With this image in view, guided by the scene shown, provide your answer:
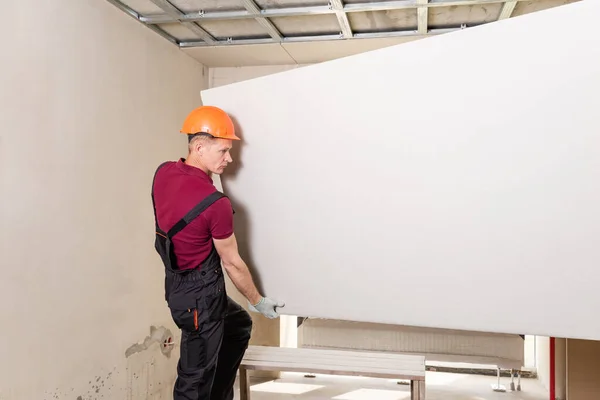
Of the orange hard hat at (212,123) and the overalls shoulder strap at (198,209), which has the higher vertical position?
the orange hard hat at (212,123)

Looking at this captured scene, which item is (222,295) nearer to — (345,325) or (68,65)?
(68,65)

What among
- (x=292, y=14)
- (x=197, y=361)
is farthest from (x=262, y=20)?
(x=197, y=361)

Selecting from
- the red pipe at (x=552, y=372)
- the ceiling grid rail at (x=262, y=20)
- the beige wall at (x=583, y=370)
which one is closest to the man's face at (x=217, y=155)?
the ceiling grid rail at (x=262, y=20)

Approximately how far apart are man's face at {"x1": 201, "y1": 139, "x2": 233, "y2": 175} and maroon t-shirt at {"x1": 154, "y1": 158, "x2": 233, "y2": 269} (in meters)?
0.06

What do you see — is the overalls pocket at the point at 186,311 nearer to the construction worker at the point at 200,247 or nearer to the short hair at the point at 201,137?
the construction worker at the point at 200,247

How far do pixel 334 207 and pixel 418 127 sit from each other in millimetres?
384

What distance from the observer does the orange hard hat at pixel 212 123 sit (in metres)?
1.54

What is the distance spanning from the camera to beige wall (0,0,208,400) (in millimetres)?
1859

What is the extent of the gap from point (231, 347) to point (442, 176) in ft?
4.00

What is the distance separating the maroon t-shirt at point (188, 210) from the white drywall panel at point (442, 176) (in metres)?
0.16

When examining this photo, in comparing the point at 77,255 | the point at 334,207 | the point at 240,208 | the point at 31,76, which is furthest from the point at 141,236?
the point at 334,207

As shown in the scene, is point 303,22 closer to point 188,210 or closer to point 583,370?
point 188,210

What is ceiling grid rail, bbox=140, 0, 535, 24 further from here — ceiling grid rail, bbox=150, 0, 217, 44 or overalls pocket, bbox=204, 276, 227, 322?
overalls pocket, bbox=204, 276, 227, 322

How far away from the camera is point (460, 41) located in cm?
115
